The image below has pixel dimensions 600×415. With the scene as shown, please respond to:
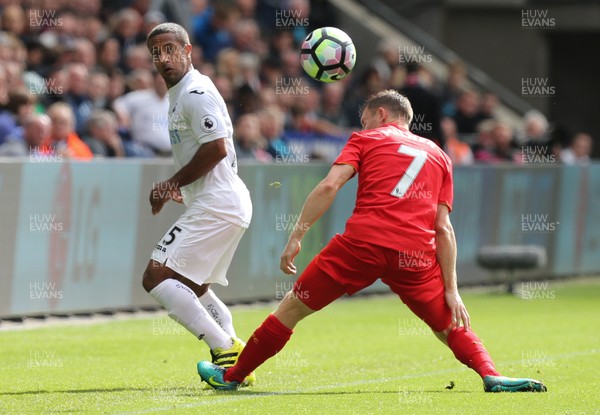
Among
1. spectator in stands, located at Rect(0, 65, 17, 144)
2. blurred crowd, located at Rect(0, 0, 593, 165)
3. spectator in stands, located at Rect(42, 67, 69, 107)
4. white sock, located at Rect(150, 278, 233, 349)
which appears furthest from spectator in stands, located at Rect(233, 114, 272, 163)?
white sock, located at Rect(150, 278, 233, 349)

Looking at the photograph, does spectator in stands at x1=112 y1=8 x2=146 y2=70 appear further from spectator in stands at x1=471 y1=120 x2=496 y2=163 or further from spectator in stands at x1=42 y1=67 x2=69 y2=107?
spectator in stands at x1=471 y1=120 x2=496 y2=163

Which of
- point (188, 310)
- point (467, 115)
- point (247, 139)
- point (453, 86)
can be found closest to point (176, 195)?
point (188, 310)

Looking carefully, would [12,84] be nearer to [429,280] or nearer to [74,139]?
[74,139]

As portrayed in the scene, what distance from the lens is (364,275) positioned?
8922 mm

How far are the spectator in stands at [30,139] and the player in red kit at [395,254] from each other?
17.6ft

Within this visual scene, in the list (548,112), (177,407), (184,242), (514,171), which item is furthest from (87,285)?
(548,112)

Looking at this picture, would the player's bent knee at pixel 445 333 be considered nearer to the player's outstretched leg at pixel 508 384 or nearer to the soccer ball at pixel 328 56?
the player's outstretched leg at pixel 508 384

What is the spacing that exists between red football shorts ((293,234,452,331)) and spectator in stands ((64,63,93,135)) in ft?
24.2

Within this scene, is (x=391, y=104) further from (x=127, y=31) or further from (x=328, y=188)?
(x=127, y=31)

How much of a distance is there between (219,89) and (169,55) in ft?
27.8

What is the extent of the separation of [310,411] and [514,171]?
1181cm

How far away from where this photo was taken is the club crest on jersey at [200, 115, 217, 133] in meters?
9.30

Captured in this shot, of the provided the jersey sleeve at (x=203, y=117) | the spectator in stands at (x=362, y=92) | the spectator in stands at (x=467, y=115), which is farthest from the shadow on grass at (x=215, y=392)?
the spectator in stands at (x=467, y=115)

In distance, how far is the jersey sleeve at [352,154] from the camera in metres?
8.80
